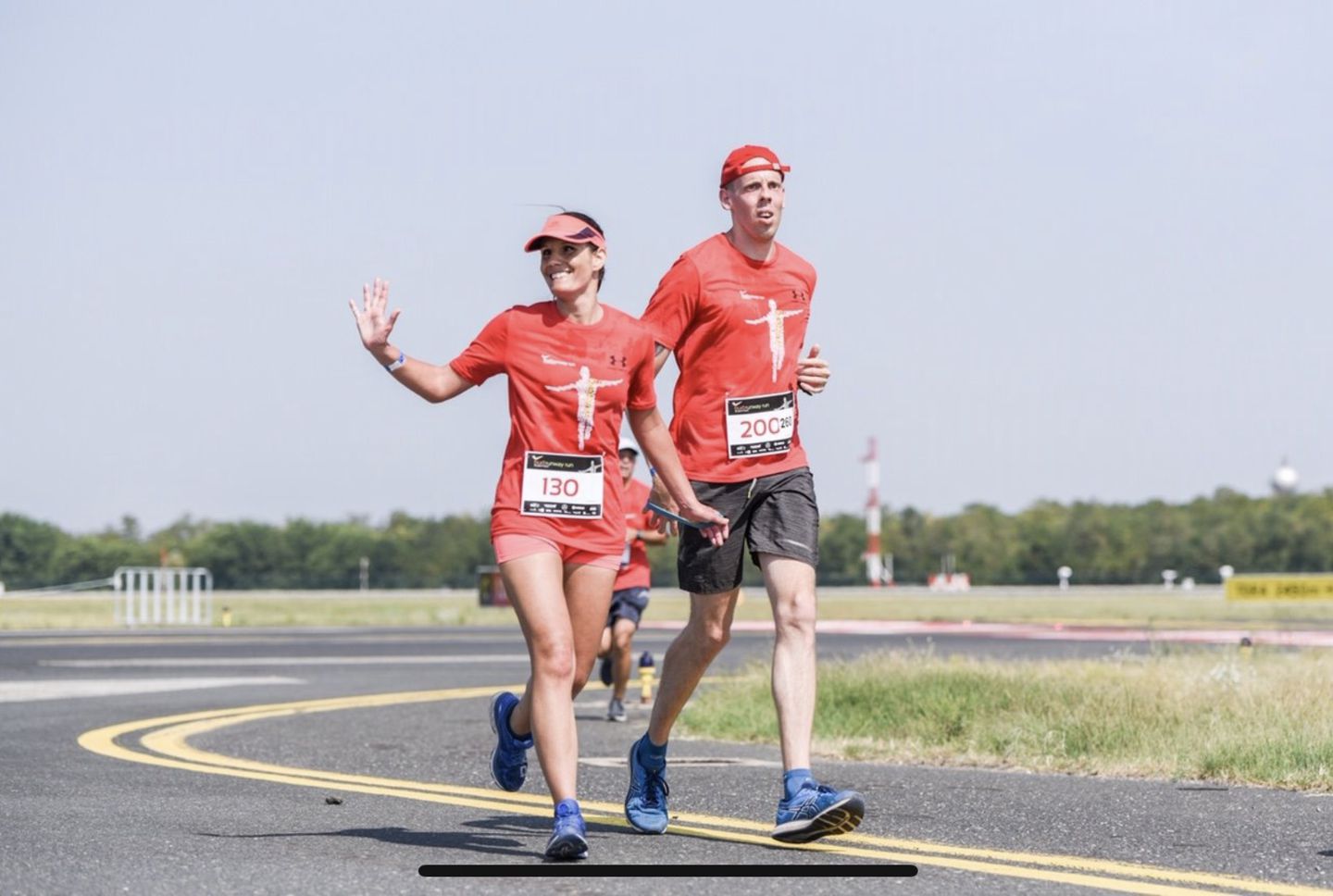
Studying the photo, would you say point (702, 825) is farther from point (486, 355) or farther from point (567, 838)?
point (486, 355)

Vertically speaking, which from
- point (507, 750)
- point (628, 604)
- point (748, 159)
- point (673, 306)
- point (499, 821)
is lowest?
point (499, 821)

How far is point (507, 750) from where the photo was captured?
700 cm

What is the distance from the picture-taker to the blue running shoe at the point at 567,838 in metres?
5.99

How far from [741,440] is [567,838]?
167 cm

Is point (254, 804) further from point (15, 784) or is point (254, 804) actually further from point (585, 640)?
point (585, 640)

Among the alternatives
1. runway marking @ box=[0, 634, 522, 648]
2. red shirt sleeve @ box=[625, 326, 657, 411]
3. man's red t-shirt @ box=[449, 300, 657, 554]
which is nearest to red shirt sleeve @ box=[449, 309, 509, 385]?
man's red t-shirt @ box=[449, 300, 657, 554]

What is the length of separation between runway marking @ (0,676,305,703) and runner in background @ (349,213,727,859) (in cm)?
1032

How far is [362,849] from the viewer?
644 cm

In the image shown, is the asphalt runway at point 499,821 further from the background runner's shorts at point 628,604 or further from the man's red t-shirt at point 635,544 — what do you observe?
the man's red t-shirt at point 635,544

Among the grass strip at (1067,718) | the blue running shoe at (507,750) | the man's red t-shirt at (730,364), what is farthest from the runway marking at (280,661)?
the man's red t-shirt at (730,364)

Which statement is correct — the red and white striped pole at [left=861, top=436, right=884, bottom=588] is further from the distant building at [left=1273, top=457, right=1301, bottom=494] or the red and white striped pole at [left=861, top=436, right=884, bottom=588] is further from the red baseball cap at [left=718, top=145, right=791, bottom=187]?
the red baseball cap at [left=718, top=145, right=791, bottom=187]

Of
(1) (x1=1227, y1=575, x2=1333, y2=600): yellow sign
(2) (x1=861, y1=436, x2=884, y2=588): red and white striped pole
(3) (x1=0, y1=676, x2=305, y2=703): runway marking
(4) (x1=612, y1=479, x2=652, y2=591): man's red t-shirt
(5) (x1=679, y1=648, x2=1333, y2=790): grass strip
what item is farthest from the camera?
(2) (x1=861, y1=436, x2=884, y2=588): red and white striped pole

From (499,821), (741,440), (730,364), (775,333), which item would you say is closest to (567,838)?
(499,821)

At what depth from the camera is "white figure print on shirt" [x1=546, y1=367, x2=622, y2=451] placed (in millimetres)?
6434
